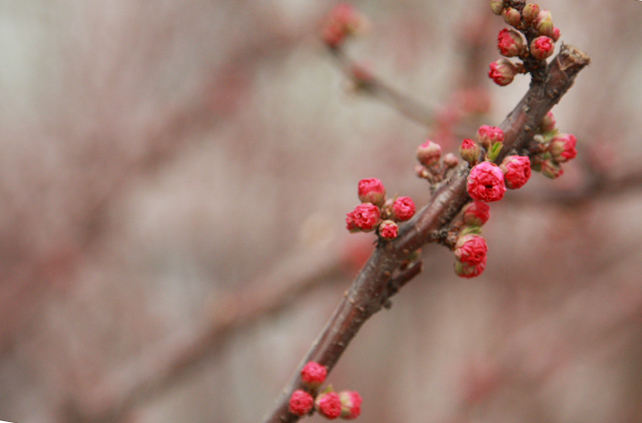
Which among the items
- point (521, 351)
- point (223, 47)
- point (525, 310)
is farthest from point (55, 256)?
point (525, 310)

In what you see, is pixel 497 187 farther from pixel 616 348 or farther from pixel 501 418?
pixel 616 348

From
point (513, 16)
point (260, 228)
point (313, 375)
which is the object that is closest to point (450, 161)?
point (513, 16)

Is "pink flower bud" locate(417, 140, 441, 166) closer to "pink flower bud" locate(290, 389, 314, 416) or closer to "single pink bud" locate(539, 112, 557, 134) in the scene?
"single pink bud" locate(539, 112, 557, 134)

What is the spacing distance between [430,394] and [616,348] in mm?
1530

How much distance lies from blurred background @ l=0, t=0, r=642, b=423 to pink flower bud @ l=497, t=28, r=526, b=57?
5.13 ft

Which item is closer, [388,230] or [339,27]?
[388,230]

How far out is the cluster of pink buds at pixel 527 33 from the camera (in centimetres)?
72

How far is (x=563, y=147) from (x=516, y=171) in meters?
0.15

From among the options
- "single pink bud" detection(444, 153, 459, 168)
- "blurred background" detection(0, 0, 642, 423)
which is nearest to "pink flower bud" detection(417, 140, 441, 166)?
"single pink bud" detection(444, 153, 459, 168)

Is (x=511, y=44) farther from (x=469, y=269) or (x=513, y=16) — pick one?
(x=469, y=269)

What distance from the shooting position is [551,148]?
0.80 m

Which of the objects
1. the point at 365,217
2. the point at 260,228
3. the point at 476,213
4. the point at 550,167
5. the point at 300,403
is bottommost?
the point at 300,403

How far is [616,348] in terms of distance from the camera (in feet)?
13.0

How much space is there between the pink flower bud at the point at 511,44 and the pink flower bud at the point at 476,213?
0.76 ft
